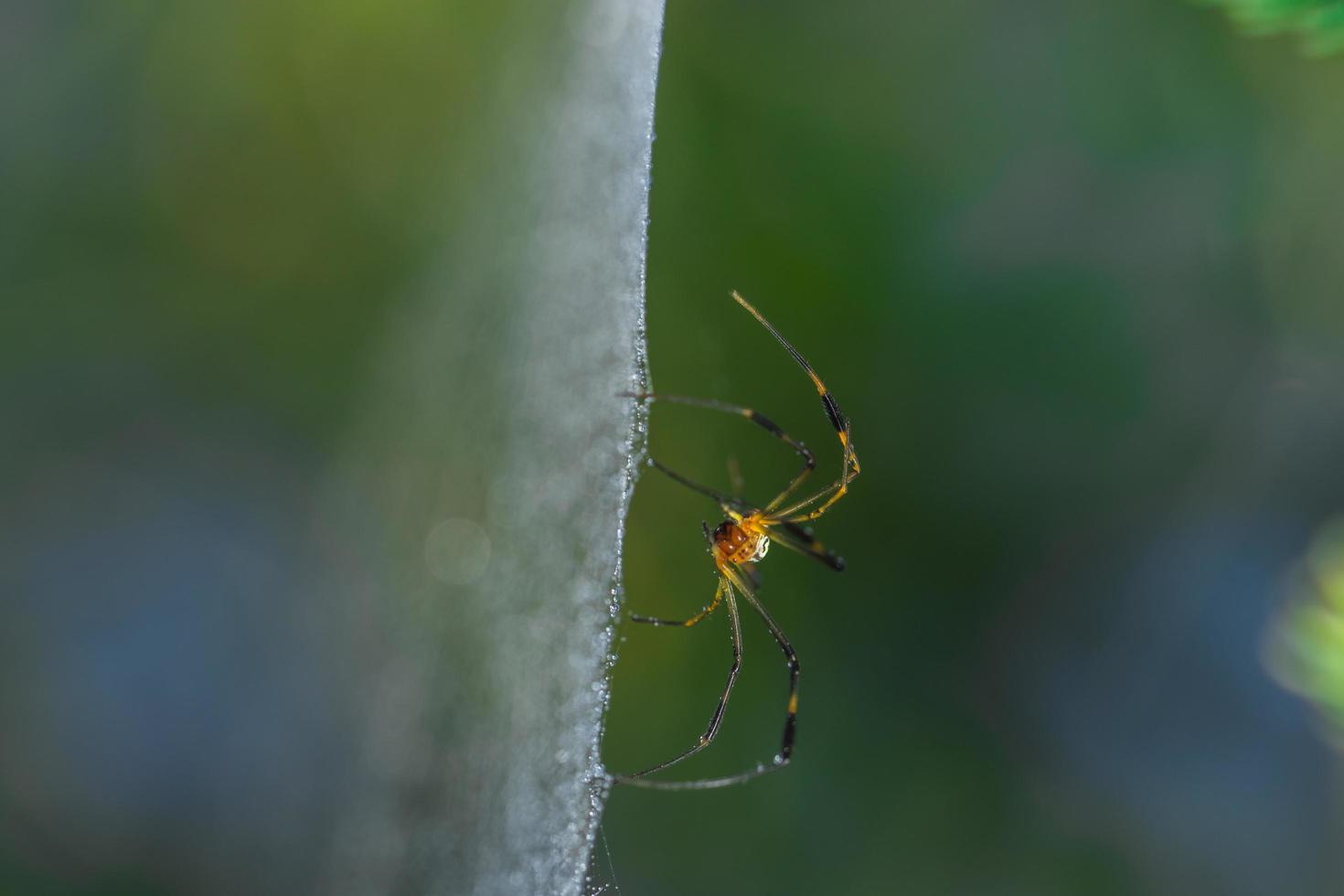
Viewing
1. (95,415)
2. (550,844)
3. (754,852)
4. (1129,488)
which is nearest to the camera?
(550,844)

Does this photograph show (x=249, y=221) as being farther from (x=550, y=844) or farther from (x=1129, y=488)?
(x=1129, y=488)

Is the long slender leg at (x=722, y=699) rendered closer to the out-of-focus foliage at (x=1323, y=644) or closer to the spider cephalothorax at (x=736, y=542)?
the spider cephalothorax at (x=736, y=542)

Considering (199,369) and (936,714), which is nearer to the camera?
(199,369)

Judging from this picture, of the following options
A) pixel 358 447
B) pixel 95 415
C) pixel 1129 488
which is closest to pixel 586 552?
pixel 358 447

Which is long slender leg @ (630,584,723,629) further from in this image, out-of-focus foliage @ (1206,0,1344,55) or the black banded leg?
out-of-focus foliage @ (1206,0,1344,55)

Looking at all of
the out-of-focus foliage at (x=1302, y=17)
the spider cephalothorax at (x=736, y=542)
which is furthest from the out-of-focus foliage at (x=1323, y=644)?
the spider cephalothorax at (x=736, y=542)

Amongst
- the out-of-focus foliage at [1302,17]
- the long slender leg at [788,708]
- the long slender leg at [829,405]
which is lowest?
the long slender leg at [788,708]

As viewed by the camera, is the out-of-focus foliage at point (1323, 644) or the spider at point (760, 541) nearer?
the out-of-focus foliage at point (1323, 644)
